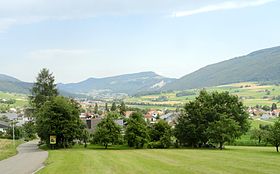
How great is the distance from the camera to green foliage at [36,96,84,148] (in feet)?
218

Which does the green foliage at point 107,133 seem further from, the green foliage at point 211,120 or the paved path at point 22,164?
the paved path at point 22,164

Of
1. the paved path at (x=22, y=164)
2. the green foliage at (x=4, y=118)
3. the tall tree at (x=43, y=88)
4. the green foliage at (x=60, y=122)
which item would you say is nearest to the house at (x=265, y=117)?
the green foliage at (x=4, y=118)

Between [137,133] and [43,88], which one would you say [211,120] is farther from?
[43,88]

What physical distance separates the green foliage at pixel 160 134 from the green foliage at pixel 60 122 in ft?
40.6

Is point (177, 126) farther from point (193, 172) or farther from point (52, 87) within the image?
point (193, 172)

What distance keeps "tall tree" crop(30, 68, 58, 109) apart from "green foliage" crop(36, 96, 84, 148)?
16.8 metres

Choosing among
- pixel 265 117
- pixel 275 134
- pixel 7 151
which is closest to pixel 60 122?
pixel 7 151

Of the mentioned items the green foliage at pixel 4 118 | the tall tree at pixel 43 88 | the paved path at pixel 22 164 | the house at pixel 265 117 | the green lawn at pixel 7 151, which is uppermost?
the tall tree at pixel 43 88

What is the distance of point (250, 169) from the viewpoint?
97.0ft

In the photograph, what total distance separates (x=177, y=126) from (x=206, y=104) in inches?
255

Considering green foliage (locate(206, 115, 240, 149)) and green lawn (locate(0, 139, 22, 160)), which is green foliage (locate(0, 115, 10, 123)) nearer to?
green lawn (locate(0, 139, 22, 160))

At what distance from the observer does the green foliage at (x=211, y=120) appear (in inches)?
2606

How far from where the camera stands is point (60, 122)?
6688cm

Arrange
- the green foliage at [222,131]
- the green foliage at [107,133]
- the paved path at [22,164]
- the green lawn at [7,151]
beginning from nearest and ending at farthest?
the paved path at [22,164] < the green lawn at [7,151] < the green foliage at [222,131] < the green foliage at [107,133]
